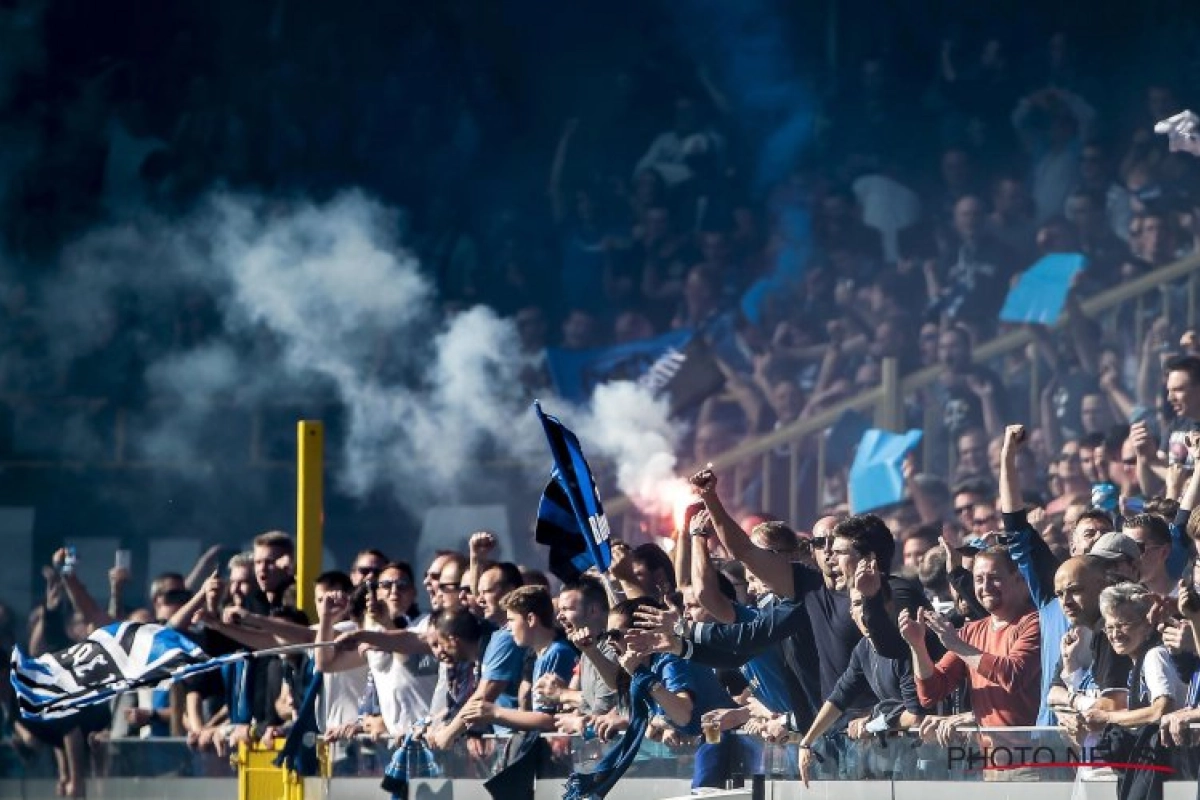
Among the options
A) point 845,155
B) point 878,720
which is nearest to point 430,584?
point 878,720

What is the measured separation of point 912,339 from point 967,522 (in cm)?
362

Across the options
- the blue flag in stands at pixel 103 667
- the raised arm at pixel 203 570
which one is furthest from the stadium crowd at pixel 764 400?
the raised arm at pixel 203 570

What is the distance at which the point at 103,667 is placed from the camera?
29.3 feet

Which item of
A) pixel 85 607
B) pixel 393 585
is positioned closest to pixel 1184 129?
pixel 393 585

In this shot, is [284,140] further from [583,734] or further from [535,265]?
[583,734]

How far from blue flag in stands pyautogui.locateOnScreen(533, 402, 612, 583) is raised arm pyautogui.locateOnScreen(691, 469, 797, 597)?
0.33m

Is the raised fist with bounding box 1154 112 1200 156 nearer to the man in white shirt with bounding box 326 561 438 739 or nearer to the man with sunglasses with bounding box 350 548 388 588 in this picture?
the man in white shirt with bounding box 326 561 438 739

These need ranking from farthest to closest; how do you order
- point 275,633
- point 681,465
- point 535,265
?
point 535,265 → point 681,465 → point 275,633

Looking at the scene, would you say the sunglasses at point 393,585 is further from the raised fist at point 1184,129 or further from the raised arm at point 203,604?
the raised fist at point 1184,129

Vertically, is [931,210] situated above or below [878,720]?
above

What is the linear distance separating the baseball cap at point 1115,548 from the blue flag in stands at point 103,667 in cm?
332

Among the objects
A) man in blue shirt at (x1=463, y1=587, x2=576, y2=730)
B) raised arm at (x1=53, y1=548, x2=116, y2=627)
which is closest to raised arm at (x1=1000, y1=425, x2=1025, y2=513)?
man in blue shirt at (x1=463, y1=587, x2=576, y2=730)

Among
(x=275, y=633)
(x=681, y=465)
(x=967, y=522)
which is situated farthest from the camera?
(x=681, y=465)

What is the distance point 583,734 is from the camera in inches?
296
